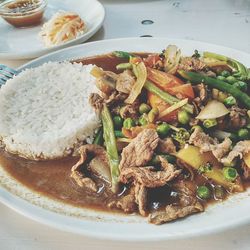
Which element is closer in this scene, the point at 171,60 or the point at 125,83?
the point at 125,83

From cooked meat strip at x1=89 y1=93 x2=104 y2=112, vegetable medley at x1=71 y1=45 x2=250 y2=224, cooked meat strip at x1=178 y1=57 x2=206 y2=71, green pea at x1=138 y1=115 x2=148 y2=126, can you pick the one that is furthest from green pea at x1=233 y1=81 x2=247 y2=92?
cooked meat strip at x1=89 y1=93 x2=104 y2=112

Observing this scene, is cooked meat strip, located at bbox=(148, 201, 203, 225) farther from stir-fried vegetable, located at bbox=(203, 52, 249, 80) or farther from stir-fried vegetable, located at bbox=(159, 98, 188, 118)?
stir-fried vegetable, located at bbox=(203, 52, 249, 80)

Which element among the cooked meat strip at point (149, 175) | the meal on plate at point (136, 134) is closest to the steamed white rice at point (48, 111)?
the meal on plate at point (136, 134)

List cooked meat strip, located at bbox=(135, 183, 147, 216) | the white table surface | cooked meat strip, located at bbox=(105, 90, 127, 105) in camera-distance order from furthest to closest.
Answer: the white table surface, cooked meat strip, located at bbox=(105, 90, 127, 105), cooked meat strip, located at bbox=(135, 183, 147, 216)

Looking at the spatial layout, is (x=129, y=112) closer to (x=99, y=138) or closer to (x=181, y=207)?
A: (x=99, y=138)

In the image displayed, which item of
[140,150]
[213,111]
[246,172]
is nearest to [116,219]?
[140,150]

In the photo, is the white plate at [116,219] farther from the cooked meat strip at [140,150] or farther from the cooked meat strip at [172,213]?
the cooked meat strip at [140,150]

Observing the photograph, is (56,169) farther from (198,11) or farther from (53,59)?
(198,11)
